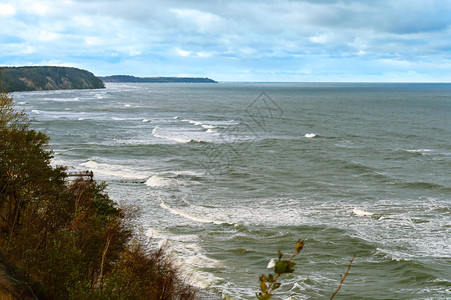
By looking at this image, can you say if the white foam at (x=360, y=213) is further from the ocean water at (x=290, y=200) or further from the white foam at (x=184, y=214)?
the white foam at (x=184, y=214)

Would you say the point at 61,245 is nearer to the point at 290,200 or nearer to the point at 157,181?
the point at 290,200

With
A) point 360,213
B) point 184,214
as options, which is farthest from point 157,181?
point 360,213

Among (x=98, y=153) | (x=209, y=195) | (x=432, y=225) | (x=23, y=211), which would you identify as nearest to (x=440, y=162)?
(x=432, y=225)

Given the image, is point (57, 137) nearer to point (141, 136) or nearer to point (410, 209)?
point (141, 136)

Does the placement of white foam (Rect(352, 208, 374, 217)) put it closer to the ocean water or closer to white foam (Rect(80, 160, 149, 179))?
the ocean water

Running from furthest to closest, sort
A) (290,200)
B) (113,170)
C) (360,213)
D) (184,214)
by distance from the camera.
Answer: (113,170)
(290,200)
(360,213)
(184,214)

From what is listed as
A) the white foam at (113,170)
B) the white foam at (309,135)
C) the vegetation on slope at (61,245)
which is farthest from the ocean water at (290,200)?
the vegetation on slope at (61,245)
